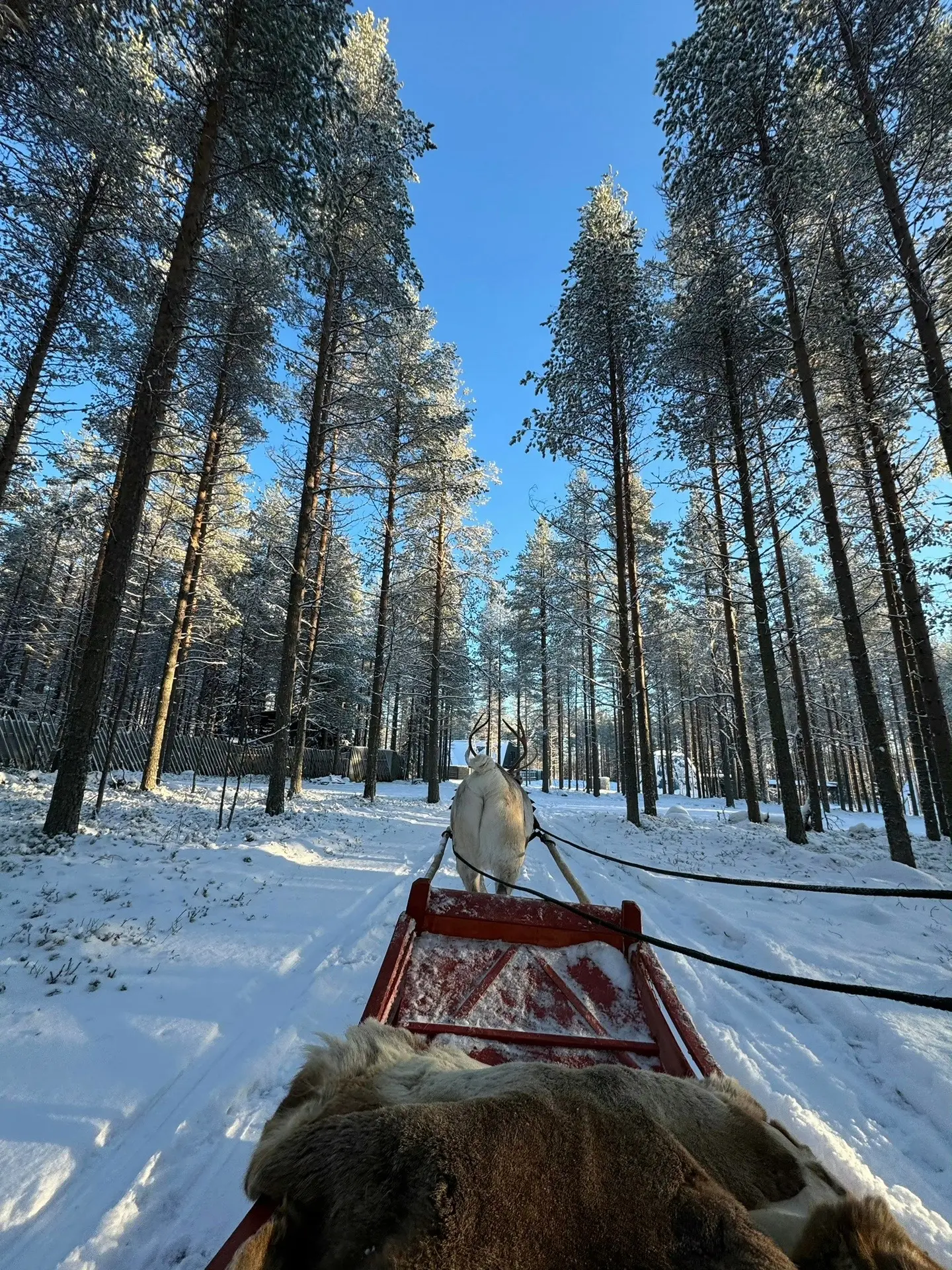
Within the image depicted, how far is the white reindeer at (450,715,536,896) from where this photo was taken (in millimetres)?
4660

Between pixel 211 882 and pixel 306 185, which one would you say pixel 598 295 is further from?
pixel 211 882

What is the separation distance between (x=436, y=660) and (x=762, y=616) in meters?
11.1

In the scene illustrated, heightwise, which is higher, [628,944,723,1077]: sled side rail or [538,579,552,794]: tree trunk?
[538,579,552,794]: tree trunk

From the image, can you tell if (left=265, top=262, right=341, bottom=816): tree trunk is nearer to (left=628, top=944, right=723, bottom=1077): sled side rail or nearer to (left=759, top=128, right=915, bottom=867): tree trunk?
(left=759, top=128, right=915, bottom=867): tree trunk

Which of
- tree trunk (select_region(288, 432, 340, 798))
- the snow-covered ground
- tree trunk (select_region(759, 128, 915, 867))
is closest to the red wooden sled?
the snow-covered ground

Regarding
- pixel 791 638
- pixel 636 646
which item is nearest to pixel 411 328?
pixel 636 646

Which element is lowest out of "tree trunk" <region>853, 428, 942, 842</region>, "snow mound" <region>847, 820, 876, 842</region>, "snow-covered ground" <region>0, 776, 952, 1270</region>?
"snow-covered ground" <region>0, 776, 952, 1270</region>

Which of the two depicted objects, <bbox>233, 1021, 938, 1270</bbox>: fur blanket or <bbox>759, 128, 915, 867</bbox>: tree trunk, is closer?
<bbox>233, 1021, 938, 1270</bbox>: fur blanket

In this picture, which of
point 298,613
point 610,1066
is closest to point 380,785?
point 298,613

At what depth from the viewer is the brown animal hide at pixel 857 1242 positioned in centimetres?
88

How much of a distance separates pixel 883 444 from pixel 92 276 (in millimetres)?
16427

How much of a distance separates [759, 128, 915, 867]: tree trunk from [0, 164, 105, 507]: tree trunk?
13071 mm

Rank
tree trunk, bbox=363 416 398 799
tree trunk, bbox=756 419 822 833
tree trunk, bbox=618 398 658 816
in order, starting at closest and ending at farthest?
tree trunk, bbox=756 419 822 833
tree trunk, bbox=618 398 658 816
tree trunk, bbox=363 416 398 799

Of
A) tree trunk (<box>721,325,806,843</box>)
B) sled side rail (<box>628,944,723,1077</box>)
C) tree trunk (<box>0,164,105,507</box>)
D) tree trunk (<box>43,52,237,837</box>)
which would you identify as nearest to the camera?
sled side rail (<box>628,944,723,1077</box>)
